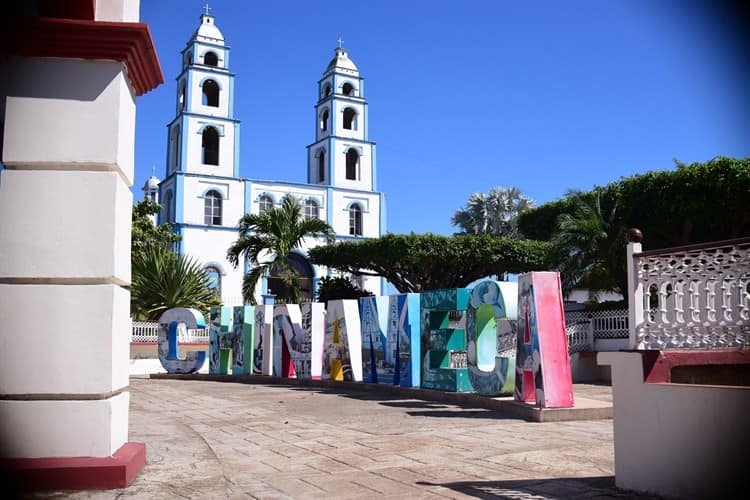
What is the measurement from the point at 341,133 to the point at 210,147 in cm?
914

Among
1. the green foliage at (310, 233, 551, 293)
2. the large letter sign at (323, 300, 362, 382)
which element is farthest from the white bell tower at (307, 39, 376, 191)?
the large letter sign at (323, 300, 362, 382)

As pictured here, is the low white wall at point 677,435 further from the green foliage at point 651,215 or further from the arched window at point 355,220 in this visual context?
the arched window at point 355,220

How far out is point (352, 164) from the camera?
52.3 meters

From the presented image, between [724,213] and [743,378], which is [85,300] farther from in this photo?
[724,213]

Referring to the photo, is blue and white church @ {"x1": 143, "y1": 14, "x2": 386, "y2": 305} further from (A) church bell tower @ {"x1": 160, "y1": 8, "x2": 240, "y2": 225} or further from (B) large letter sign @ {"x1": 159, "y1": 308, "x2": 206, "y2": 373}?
(B) large letter sign @ {"x1": 159, "y1": 308, "x2": 206, "y2": 373}

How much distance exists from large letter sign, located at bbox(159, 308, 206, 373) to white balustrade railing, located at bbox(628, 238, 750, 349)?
17.0 m

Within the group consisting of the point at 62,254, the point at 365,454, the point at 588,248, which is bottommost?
Result: the point at 365,454

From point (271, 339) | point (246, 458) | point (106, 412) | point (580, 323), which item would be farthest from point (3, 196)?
point (580, 323)

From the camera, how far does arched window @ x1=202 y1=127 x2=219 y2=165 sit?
4691 centimetres

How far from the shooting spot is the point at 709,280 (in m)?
5.36

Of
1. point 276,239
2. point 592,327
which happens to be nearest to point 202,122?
point 276,239

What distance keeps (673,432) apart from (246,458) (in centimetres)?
413

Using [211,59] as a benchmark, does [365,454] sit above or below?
below

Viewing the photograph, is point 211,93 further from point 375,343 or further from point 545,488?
point 545,488
